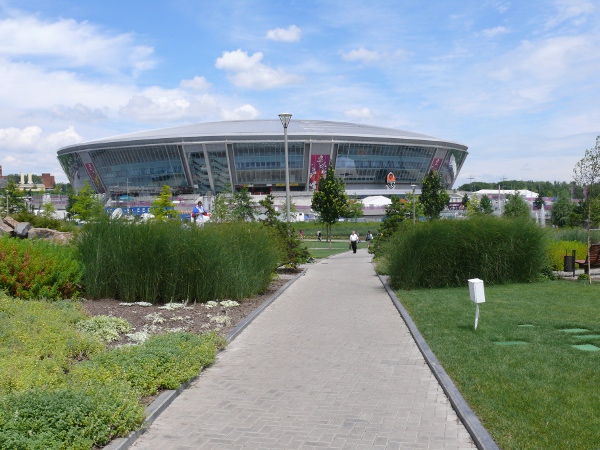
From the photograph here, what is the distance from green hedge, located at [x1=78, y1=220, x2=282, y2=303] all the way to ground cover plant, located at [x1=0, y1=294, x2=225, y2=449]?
2625 millimetres

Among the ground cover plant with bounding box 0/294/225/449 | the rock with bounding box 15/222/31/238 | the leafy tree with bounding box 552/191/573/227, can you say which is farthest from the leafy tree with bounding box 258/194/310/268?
the leafy tree with bounding box 552/191/573/227

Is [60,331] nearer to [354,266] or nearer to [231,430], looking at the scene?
[231,430]

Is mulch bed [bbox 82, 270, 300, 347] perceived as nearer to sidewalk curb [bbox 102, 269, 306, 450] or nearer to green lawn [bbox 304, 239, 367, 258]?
sidewalk curb [bbox 102, 269, 306, 450]

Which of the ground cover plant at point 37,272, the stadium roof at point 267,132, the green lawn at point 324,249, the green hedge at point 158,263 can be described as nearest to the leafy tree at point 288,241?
the green hedge at point 158,263

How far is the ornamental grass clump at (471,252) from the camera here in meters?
16.2

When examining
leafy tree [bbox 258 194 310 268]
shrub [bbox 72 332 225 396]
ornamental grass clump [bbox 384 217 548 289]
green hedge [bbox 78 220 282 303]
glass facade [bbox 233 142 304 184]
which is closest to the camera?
shrub [bbox 72 332 225 396]

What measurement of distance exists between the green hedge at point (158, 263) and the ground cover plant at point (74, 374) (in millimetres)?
2625

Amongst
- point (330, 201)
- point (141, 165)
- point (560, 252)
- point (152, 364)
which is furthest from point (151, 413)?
point (141, 165)

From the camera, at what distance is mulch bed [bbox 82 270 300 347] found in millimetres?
10266

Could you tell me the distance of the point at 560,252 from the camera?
2034 centimetres

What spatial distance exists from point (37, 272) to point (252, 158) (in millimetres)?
76230

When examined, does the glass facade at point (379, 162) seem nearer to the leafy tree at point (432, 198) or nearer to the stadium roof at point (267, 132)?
the stadium roof at point (267, 132)

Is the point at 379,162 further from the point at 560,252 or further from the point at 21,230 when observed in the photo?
the point at 21,230

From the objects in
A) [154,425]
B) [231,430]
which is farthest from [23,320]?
[231,430]
